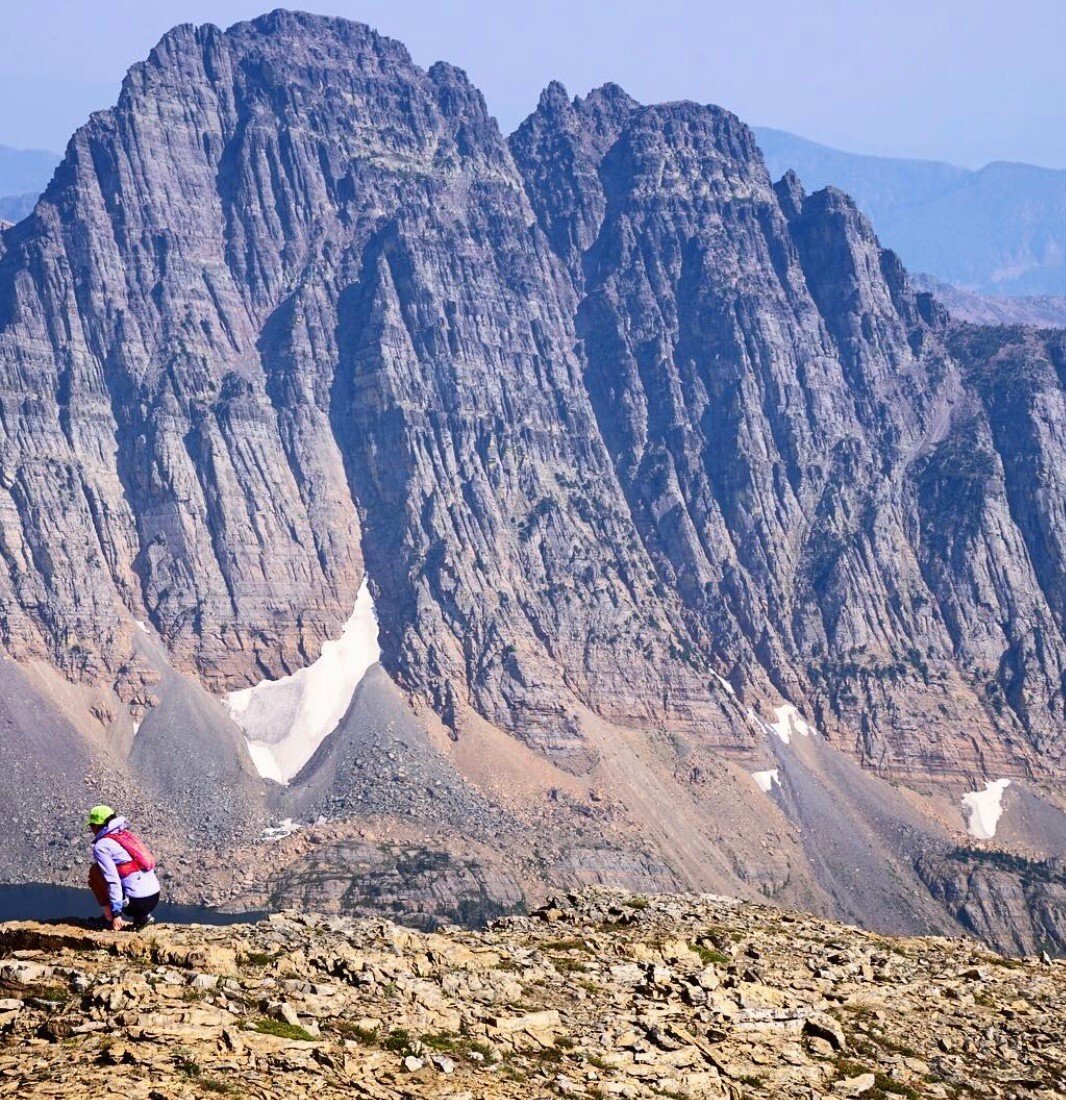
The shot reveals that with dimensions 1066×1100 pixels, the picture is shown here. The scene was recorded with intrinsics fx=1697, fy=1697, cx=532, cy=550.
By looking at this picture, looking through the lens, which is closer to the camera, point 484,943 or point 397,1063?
point 397,1063

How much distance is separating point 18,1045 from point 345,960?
10.7 metres

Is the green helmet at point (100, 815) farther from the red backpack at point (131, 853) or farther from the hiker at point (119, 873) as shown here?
the red backpack at point (131, 853)

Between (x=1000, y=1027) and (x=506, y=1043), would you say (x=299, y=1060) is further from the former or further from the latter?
(x=1000, y=1027)

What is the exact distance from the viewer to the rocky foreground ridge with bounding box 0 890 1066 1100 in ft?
116

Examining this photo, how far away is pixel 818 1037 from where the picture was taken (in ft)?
152

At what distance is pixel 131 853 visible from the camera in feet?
140

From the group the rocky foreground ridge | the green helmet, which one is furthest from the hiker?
the rocky foreground ridge

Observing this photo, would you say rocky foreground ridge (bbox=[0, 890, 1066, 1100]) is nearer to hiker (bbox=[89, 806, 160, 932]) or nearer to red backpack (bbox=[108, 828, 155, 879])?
hiker (bbox=[89, 806, 160, 932])

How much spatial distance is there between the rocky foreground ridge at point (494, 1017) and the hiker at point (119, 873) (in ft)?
2.43

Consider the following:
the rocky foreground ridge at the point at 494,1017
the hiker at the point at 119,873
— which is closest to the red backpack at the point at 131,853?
the hiker at the point at 119,873

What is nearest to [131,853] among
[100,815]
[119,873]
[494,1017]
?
[119,873]

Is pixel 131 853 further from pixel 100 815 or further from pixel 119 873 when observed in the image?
pixel 100 815

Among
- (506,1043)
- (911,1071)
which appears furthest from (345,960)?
(911,1071)

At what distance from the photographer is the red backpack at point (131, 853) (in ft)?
139
